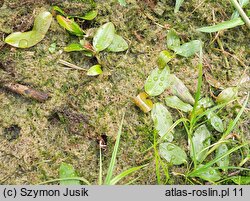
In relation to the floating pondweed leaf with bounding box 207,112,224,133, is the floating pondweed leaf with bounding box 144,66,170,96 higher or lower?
higher

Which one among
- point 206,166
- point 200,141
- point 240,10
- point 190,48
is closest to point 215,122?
point 200,141

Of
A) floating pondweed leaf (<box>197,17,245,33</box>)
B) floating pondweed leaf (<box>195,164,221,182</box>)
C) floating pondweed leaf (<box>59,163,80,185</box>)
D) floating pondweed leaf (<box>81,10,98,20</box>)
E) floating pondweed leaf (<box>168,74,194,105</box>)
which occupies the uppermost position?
floating pondweed leaf (<box>197,17,245,33</box>)

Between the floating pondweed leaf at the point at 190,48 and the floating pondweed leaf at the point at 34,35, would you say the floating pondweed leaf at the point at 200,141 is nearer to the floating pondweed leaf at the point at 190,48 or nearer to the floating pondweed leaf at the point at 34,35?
the floating pondweed leaf at the point at 190,48

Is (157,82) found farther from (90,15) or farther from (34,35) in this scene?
(34,35)

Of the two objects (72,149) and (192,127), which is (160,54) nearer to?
(192,127)

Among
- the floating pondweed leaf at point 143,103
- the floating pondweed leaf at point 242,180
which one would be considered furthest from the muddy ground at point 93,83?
the floating pondweed leaf at point 242,180

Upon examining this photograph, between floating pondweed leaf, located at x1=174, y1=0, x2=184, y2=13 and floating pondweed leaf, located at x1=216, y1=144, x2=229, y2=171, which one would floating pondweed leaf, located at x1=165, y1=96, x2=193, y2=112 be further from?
floating pondweed leaf, located at x1=174, y1=0, x2=184, y2=13

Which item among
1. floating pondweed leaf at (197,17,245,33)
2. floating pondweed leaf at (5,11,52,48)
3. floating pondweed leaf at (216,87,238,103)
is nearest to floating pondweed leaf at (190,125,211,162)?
floating pondweed leaf at (216,87,238,103)

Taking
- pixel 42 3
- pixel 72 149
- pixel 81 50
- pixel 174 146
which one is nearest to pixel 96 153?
pixel 72 149
